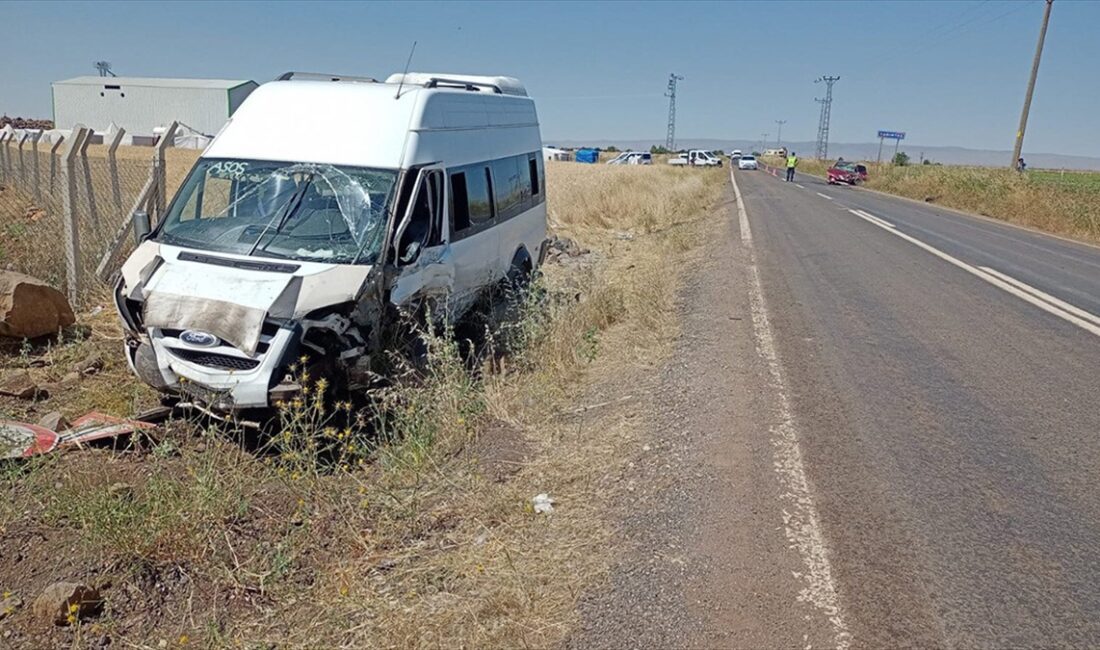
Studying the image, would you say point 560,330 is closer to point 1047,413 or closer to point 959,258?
point 1047,413

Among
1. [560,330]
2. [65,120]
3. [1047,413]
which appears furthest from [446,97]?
[65,120]

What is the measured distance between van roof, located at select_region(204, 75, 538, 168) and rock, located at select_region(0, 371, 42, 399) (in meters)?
2.37

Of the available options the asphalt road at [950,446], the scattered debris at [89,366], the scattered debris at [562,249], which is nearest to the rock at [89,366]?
the scattered debris at [89,366]

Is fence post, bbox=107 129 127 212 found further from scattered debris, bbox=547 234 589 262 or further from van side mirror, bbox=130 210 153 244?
scattered debris, bbox=547 234 589 262

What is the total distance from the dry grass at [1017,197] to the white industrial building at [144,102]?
58.6 metres

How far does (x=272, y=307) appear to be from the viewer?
16.4 ft

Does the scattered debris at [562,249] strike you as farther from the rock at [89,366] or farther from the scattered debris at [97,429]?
the scattered debris at [97,429]

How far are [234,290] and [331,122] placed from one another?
6.79 feet

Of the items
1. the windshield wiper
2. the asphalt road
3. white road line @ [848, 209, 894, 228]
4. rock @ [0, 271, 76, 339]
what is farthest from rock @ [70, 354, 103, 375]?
white road line @ [848, 209, 894, 228]

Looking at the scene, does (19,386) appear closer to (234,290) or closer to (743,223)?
(234,290)

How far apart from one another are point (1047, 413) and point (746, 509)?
2889 mm

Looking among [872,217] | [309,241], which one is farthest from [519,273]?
[872,217]

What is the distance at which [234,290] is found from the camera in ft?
16.9

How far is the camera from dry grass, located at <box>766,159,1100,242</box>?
21172 mm
